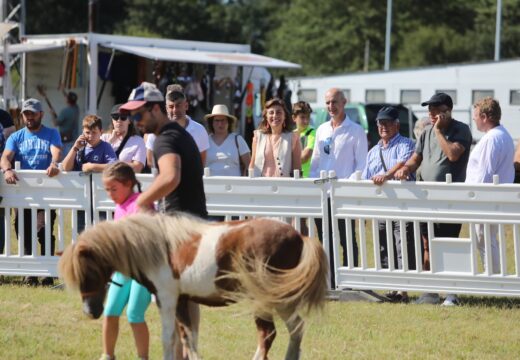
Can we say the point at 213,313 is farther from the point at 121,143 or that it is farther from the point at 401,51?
the point at 401,51

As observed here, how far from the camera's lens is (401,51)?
70188 millimetres

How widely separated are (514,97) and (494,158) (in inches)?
890

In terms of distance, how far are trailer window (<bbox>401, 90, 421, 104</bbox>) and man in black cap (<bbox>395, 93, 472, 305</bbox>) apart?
24092 mm

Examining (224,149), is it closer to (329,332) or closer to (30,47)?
(329,332)

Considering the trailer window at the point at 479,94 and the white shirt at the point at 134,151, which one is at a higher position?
the trailer window at the point at 479,94

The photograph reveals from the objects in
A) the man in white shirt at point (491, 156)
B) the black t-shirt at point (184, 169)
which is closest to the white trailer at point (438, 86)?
the man in white shirt at point (491, 156)

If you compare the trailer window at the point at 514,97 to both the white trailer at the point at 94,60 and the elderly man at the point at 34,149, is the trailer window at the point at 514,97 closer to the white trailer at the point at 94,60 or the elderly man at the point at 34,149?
the white trailer at the point at 94,60

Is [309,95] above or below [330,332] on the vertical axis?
above

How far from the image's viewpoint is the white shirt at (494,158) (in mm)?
9680

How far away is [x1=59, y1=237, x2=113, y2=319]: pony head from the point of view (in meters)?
6.16

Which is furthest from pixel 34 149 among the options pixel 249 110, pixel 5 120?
pixel 249 110

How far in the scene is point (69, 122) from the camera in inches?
893

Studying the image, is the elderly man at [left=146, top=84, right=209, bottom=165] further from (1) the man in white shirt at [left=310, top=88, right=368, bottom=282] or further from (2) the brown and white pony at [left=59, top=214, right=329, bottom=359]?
(2) the brown and white pony at [left=59, top=214, right=329, bottom=359]

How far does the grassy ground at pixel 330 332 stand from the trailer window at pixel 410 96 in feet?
81.0
